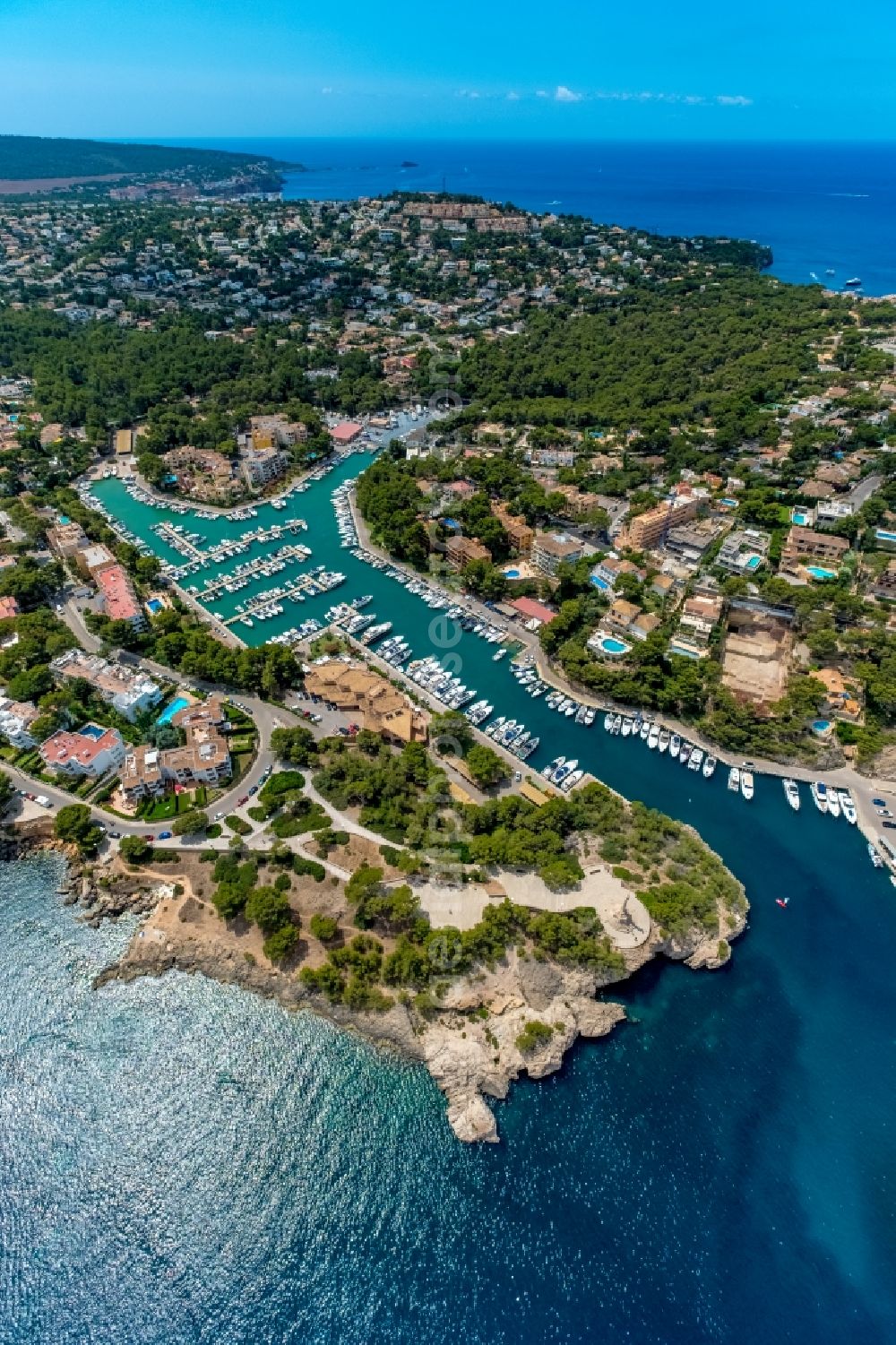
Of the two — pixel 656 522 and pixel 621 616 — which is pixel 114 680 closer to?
pixel 621 616

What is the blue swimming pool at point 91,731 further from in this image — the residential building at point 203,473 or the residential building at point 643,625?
the residential building at point 643,625

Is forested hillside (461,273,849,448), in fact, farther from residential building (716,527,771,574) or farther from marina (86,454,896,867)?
marina (86,454,896,867)

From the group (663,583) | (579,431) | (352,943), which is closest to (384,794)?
(352,943)

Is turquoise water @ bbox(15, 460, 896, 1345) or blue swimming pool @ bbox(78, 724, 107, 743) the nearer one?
turquoise water @ bbox(15, 460, 896, 1345)

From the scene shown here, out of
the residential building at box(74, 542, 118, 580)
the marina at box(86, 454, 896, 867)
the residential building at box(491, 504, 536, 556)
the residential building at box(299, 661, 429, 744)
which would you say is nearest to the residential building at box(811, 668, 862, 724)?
the marina at box(86, 454, 896, 867)

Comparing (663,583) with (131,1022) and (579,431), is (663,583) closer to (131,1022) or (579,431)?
(579,431)

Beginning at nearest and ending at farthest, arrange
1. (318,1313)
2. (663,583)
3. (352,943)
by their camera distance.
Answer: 1. (318,1313)
2. (352,943)
3. (663,583)

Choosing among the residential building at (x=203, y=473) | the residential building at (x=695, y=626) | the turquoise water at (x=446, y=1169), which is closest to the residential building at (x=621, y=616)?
the residential building at (x=695, y=626)
